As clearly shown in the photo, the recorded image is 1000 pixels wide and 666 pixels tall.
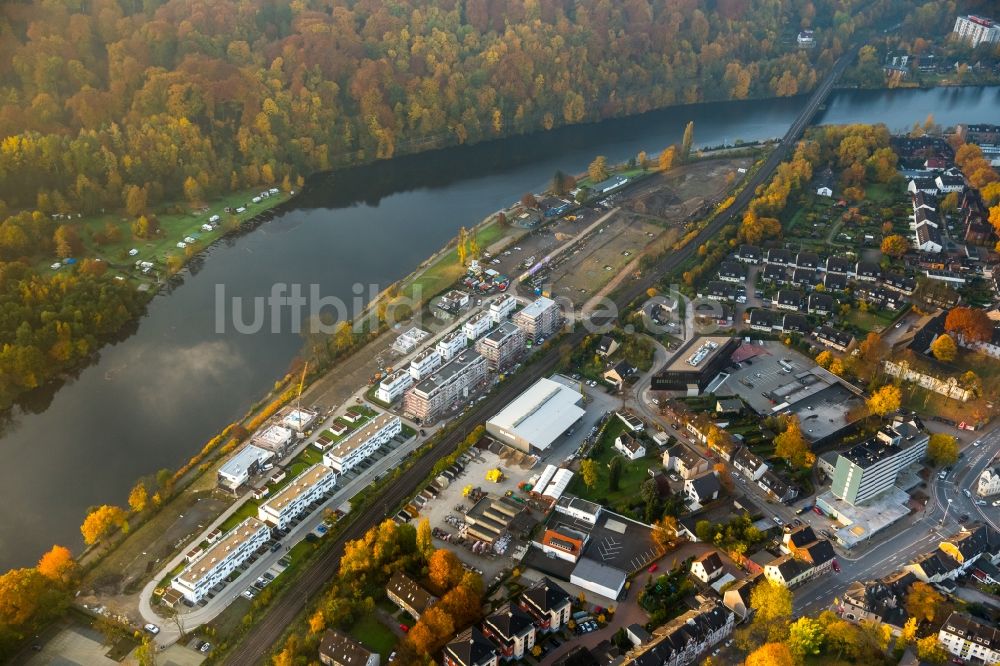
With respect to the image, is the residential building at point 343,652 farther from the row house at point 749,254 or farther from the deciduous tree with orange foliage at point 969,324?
the row house at point 749,254

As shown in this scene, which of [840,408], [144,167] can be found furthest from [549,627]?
[144,167]

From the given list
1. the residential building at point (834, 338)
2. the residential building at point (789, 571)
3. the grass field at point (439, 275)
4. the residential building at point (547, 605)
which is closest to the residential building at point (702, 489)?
the residential building at point (789, 571)

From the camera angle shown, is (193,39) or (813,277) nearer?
(813,277)

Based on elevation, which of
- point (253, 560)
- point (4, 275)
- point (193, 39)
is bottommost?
point (253, 560)

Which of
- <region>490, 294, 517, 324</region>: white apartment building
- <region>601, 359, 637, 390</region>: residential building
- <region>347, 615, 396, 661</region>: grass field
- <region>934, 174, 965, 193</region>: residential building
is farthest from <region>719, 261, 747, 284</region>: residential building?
<region>347, 615, 396, 661</region>: grass field

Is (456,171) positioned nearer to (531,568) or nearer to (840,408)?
(840,408)

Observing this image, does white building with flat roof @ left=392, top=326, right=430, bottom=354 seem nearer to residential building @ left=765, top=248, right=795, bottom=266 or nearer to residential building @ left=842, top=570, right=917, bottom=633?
residential building @ left=765, top=248, right=795, bottom=266
